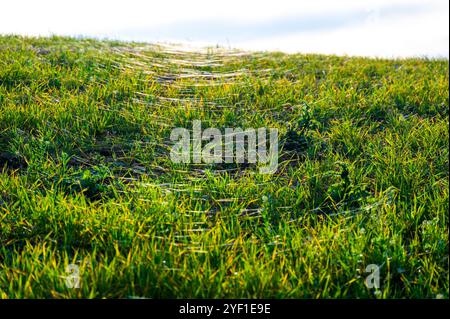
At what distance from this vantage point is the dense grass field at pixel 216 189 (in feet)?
9.28

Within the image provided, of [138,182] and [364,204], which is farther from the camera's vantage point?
[138,182]

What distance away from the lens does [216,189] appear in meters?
4.07

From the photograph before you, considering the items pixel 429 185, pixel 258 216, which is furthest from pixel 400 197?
pixel 258 216

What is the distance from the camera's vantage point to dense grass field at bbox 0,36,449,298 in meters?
2.83

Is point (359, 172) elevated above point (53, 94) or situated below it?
below

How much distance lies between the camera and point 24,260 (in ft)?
9.94

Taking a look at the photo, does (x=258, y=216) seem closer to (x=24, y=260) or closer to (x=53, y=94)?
(x=24, y=260)

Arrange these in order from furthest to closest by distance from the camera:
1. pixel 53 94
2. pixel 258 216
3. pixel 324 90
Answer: pixel 324 90
pixel 53 94
pixel 258 216

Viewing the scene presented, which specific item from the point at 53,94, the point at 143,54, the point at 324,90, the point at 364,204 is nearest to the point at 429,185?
the point at 364,204

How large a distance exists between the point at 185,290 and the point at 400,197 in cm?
221

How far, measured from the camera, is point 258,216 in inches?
142
